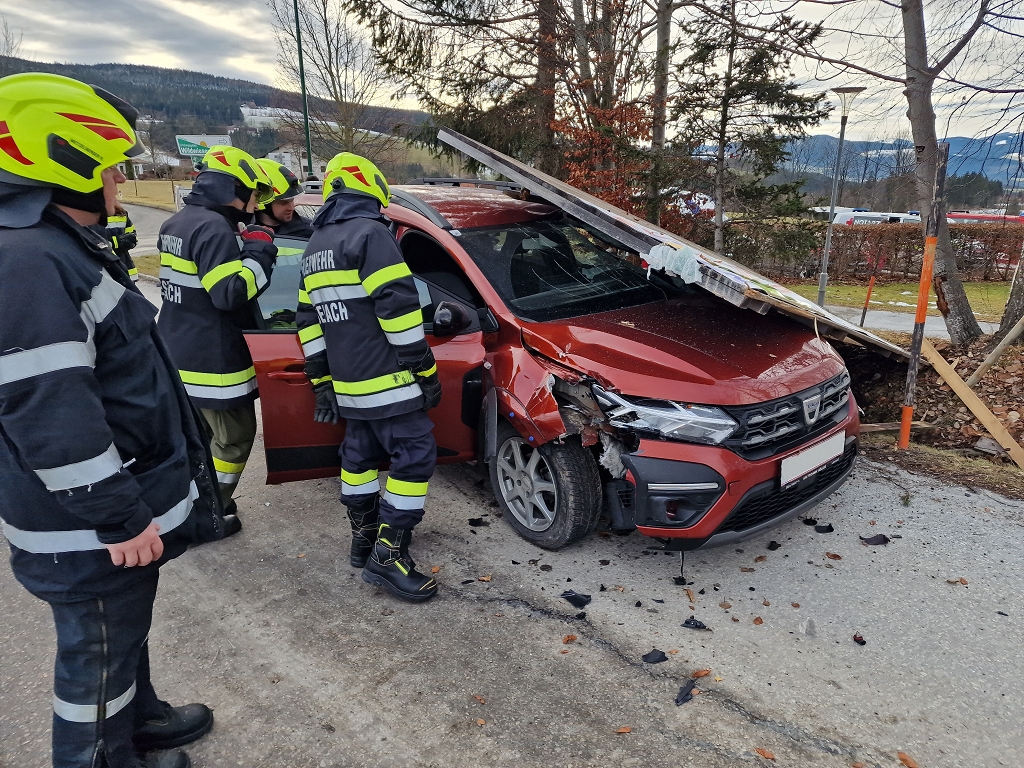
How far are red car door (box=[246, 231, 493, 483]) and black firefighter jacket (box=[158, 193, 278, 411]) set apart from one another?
126 millimetres

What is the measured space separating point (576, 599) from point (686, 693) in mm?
686

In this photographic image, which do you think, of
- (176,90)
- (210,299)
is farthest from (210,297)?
(176,90)

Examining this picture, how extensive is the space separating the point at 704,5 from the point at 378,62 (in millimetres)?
6230

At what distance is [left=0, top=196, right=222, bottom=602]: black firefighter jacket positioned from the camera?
1.45 m

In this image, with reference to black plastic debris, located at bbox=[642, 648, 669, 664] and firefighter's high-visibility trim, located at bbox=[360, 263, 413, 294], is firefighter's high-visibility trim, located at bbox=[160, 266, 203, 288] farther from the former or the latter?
black plastic debris, located at bbox=[642, 648, 669, 664]

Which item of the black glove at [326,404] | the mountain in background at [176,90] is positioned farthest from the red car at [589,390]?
the mountain in background at [176,90]

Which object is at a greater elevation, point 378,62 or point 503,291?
point 378,62

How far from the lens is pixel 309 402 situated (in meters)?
3.38

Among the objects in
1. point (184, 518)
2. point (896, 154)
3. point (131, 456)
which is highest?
point (896, 154)

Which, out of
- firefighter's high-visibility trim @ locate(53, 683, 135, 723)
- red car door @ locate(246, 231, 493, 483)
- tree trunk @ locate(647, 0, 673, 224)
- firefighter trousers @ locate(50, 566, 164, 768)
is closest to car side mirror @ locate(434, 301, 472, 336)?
red car door @ locate(246, 231, 493, 483)

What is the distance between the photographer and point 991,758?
2.12m

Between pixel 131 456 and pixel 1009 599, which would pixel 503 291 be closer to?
pixel 131 456

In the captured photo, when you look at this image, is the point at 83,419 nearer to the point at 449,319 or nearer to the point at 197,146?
the point at 449,319

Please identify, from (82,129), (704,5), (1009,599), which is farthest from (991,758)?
(704,5)
